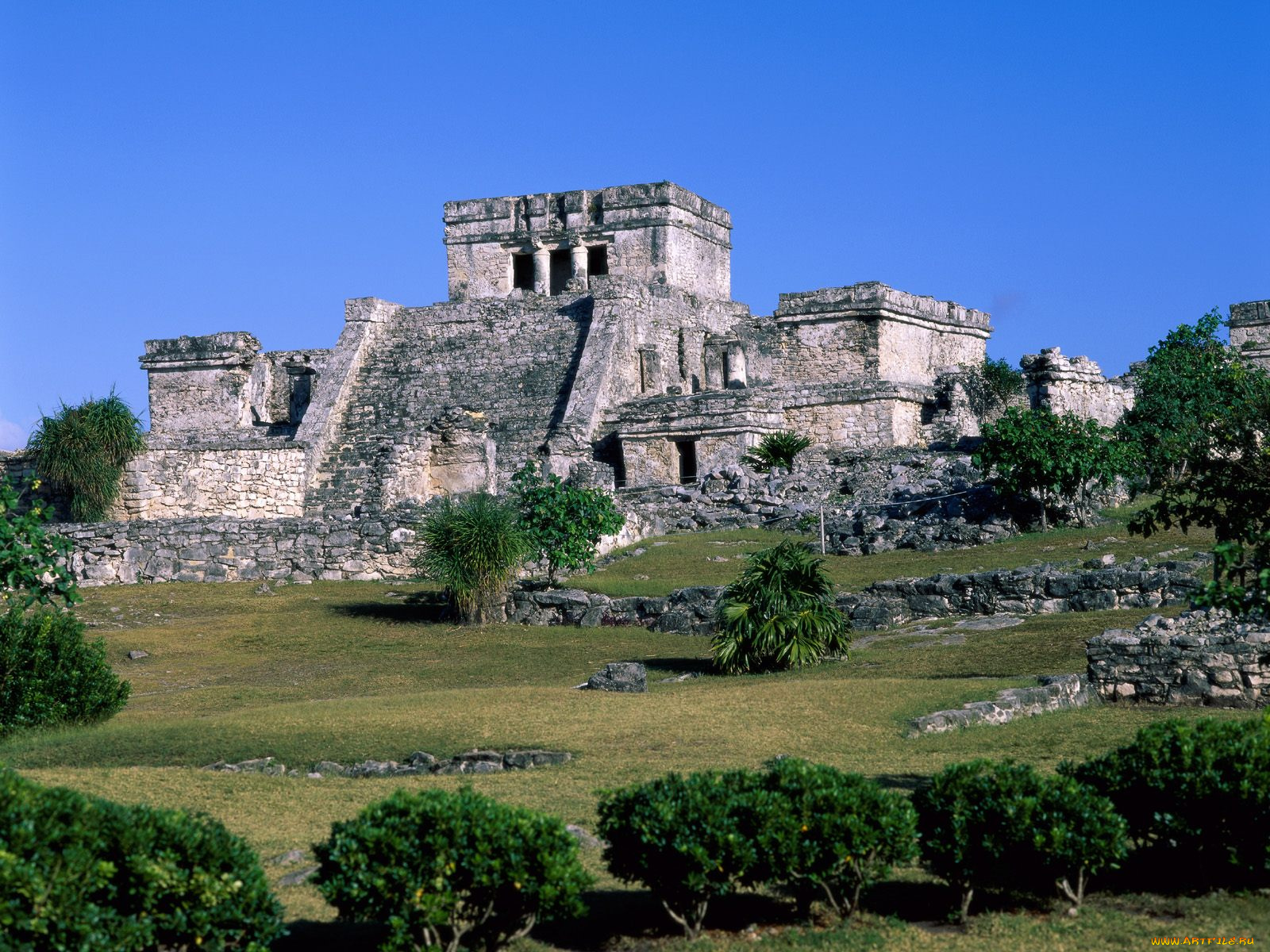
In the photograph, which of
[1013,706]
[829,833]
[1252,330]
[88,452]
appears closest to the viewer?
[829,833]

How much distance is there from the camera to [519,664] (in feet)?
55.9

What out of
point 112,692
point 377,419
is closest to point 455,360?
point 377,419

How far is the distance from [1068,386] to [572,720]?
61.0 ft

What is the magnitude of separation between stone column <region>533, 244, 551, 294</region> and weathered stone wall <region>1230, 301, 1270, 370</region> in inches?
608

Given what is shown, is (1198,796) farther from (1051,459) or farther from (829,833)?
(1051,459)

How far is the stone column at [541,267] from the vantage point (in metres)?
36.7

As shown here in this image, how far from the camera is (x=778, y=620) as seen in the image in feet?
52.0

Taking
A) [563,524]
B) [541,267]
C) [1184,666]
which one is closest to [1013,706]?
[1184,666]

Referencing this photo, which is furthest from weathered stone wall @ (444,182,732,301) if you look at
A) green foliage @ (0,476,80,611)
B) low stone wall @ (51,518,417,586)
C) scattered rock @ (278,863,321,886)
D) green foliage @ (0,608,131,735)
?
scattered rock @ (278,863,321,886)

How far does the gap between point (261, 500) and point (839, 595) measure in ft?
45.4

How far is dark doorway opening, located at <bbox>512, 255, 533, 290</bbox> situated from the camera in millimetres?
37750

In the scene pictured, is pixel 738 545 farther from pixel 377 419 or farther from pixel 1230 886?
pixel 1230 886

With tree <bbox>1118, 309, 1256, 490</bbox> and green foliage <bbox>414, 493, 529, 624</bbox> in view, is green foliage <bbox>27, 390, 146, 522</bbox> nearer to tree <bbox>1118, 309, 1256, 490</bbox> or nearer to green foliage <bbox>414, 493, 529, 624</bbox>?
green foliage <bbox>414, 493, 529, 624</bbox>

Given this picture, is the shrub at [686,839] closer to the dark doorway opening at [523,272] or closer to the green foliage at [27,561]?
the green foliage at [27,561]
